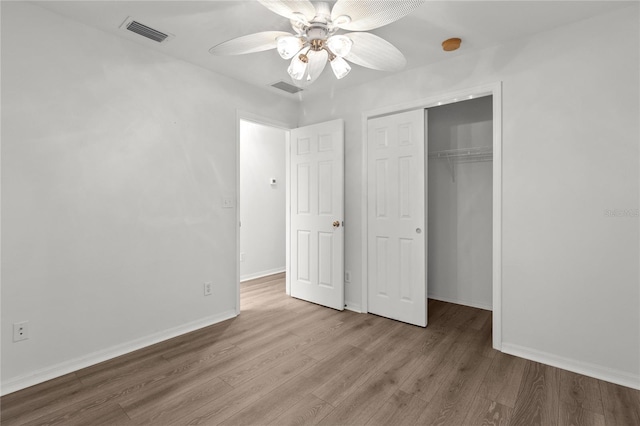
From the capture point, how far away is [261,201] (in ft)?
17.1

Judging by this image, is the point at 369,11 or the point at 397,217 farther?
the point at 397,217

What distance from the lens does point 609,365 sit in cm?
211

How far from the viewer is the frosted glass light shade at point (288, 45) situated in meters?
1.81

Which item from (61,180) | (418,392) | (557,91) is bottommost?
(418,392)

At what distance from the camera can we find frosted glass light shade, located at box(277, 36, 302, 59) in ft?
5.93

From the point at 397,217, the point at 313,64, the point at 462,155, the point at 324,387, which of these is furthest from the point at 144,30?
the point at 462,155

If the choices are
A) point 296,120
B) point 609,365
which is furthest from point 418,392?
point 296,120

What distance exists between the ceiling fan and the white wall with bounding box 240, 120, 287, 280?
309 cm

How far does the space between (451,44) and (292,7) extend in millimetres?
1493

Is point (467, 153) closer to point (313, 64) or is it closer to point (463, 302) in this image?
point (463, 302)

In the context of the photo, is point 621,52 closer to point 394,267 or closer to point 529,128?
point 529,128

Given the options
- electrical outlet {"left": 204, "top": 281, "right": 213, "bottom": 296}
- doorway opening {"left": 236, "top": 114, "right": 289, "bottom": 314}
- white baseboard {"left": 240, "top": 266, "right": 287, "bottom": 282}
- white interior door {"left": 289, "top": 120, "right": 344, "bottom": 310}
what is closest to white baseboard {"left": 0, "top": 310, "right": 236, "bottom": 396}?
electrical outlet {"left": 204, "top": 281, "right": 213, "bottom": 296}

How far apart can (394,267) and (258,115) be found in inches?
86.1

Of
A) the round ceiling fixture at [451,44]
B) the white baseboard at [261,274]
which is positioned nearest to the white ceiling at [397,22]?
the round ceiling fixture at [451,44]
